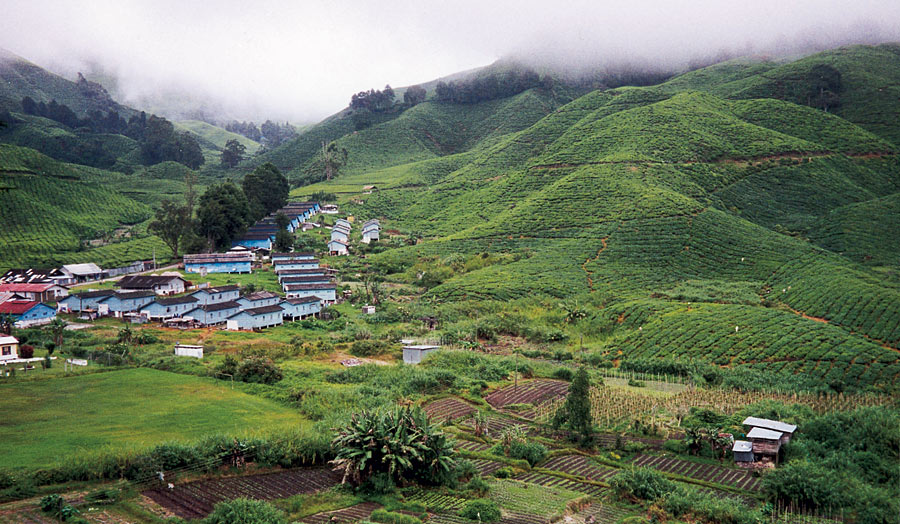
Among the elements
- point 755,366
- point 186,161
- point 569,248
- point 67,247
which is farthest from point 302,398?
point 186,161

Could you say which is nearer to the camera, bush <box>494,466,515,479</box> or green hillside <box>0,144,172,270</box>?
bush <box>494,466,515,479</box>

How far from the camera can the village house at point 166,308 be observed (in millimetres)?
38531

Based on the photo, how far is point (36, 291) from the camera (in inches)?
1566

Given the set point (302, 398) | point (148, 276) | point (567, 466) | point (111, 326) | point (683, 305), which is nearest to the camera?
point (567, 466)

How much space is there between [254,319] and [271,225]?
26199mm

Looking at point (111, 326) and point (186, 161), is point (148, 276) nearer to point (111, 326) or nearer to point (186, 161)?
point (111, 326)

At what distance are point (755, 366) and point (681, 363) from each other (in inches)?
131

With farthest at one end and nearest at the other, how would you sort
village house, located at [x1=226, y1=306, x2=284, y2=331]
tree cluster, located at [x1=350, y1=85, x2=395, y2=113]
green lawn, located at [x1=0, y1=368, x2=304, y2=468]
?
tree cluster, located at [x1=350, y1=85, x2=395, y2=113] < village house, located at [x1=226, y1=306, x2=284, y2=331] < green lawn, located at [x1=0, y1=368, x2=304, y2=468]

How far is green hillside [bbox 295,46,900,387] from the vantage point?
3403 centimetres

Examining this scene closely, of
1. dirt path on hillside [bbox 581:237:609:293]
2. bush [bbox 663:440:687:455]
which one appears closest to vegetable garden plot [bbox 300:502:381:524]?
bush [bbox 663:440:687:455]

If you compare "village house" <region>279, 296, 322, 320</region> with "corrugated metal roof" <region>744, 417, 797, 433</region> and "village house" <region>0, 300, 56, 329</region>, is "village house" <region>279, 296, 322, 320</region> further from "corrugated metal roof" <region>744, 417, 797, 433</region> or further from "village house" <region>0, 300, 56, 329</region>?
"corrugated metal roof" <region>744, 417, 797, 433</region>

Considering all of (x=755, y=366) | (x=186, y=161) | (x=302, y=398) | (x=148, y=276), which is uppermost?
(x=186, y=161)

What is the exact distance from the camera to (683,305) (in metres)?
38.8

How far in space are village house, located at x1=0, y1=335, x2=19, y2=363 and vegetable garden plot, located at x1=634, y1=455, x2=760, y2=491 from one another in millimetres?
26266
